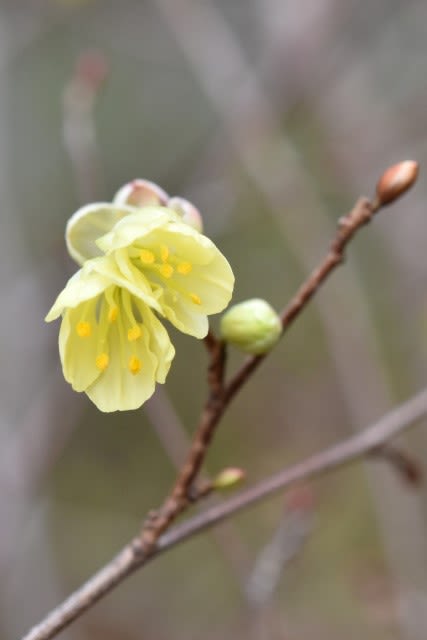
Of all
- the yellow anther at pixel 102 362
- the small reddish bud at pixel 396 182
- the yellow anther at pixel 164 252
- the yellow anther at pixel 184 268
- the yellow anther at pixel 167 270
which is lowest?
the small reddish bud at pixel 396 182

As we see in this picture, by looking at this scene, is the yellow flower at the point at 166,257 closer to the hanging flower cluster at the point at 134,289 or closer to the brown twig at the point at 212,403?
the hanging flower cluster at the point at 134,289

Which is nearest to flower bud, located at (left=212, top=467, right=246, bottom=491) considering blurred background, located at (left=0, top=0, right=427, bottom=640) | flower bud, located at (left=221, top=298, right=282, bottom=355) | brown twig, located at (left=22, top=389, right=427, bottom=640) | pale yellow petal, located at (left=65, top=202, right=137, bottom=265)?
brown twig, located at (left=22, top=389, right=427, bottom=640)

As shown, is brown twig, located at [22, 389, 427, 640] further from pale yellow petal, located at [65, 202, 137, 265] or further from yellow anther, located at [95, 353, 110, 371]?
pale yellow petal, located at [65, 202, 137, 265]

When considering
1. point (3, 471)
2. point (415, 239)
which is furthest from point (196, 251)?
point (415, 239)

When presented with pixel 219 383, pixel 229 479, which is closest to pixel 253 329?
pixel 219 383

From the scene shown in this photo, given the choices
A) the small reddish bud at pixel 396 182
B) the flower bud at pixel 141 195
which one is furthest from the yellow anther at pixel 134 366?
the small reddish bud at pixel 396 182

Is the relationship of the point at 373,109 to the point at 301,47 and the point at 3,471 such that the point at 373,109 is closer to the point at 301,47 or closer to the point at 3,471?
the point at 301,47
